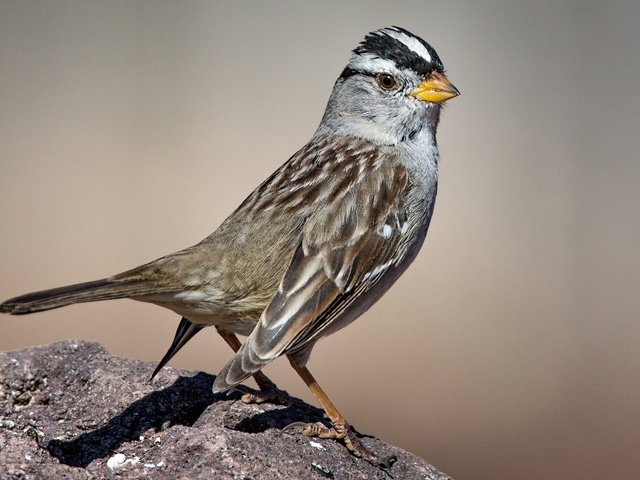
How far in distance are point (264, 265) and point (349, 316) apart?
0.44 m

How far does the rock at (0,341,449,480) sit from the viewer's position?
314 cm

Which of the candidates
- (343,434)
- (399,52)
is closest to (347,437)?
(343,434)

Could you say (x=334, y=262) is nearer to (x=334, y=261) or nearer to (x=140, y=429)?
(x=334, y=261)

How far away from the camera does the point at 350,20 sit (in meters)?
9.66

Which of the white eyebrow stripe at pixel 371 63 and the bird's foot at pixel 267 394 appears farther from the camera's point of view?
the white eyebrow stripe at pixel 371 63

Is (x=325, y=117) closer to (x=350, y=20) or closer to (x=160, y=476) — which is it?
(x=160, y=476)

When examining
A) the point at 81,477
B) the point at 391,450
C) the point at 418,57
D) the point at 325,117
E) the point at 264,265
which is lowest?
the point at 391,450

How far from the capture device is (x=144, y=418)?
3768 millimetres

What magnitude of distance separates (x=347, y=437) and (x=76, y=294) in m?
1.18

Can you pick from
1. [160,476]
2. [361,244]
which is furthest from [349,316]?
[160,476]

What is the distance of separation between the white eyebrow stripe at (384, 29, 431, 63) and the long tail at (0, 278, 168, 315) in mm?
1720

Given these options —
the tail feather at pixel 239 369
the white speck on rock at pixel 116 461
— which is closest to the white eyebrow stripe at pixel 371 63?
the tail feather at pixel 239 369

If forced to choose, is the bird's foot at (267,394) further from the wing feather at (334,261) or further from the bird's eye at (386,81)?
the bird's eye at (386,81)

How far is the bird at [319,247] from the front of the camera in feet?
12.6
